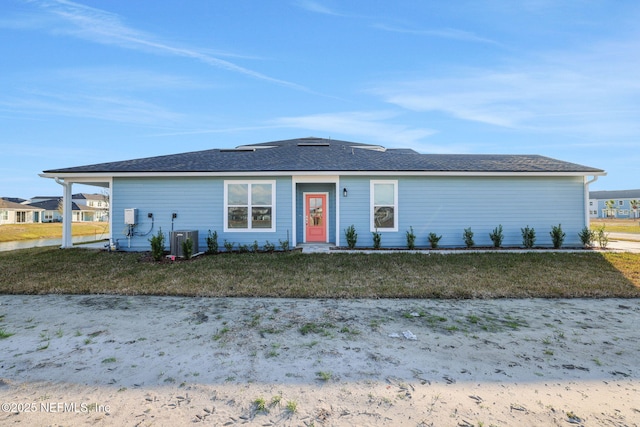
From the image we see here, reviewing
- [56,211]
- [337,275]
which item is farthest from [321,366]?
[56,211]

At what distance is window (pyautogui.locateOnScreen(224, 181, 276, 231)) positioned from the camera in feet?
34.1

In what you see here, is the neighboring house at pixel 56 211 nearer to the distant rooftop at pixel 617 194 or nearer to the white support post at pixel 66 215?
the white support post at pixel 66 215

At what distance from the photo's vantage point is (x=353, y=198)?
10.5 meters

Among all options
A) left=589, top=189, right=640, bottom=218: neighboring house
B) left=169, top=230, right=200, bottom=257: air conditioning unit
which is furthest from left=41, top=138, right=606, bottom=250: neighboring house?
left=589, top=189, right=640, bottom=218: neighboring house

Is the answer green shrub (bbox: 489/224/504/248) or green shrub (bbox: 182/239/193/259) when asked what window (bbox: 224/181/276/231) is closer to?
green shrub (bbox: 182/239/193/259)

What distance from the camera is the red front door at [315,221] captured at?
11.6m

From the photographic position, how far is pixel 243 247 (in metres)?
10.1

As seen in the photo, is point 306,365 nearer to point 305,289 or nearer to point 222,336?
point 222,336

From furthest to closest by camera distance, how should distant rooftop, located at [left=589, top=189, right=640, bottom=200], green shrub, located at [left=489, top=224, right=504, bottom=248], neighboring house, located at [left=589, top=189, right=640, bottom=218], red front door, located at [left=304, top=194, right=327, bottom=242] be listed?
distant rooftop, located at [left=589, top=189, right=640, bottom=200]
neighboring house, located at [left=589, top=189, right=640, bottom=218]
red front door, located at [left=304, top=194, right=327, bottom=242]
green shrub, located at [left=489, top=224, right=504, bottom=248]

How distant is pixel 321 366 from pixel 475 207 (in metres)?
9.64

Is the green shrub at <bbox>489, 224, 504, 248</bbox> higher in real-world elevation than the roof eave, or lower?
lower

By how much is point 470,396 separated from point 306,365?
4.51 ft

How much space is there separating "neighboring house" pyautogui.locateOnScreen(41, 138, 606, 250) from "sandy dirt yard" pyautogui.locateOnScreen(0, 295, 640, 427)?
5.95m

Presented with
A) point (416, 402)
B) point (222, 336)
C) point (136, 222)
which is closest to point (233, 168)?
point (136, 222)
